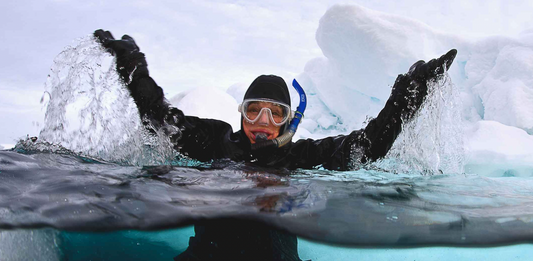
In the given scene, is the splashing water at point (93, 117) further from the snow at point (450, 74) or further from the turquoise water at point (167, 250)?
the snow at point (450, 74)

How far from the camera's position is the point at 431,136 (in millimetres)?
3420

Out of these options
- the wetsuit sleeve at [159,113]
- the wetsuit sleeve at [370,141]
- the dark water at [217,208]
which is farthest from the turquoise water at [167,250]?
the wetsuit sleeve at [159,113]

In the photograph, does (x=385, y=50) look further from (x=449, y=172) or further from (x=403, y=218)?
(x=403, y=218)

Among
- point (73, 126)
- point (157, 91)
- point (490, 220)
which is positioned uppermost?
point (157, 91)

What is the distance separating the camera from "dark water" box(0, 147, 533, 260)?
228 centimetres

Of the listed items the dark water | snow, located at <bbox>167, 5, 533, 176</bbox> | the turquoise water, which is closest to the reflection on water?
the dark water

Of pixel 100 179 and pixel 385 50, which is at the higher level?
pixel 385 50

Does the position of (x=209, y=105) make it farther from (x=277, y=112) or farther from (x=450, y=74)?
(x=450, y=74)

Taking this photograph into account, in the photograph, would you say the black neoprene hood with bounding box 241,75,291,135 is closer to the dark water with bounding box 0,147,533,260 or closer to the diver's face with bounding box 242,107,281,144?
the diver's face with bounding box 242,107,281,144

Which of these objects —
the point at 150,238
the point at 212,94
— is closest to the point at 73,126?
the point at 150,238

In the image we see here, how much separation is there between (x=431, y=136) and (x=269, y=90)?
1.61m

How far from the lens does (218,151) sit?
3465 millimetres

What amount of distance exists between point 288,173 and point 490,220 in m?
1.55

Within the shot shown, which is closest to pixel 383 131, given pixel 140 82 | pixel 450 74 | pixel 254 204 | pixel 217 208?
pixel 254 204
